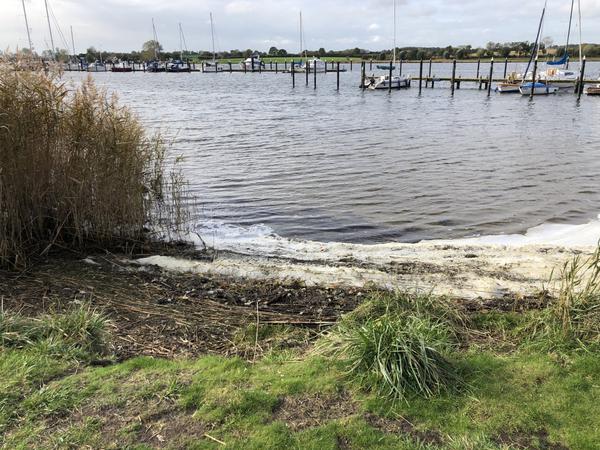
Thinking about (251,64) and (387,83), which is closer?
(387,83)

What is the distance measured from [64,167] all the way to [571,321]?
6832mm

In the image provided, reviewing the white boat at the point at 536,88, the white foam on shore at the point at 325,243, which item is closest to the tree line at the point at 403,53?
the white boat at the point at 536,88

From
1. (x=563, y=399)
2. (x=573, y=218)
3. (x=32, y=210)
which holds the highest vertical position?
(x=32, y=210)

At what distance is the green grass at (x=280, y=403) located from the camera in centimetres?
316

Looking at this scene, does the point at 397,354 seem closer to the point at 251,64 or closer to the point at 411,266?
the point at 411,266

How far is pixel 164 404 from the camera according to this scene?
11.5 ft

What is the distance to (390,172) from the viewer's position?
15812mm

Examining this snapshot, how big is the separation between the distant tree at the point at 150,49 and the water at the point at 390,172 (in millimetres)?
122327

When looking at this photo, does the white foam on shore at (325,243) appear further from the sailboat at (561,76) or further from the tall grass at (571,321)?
the sailboat at (561,76)

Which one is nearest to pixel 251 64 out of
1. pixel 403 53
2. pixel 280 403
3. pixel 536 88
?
pixel 403 53

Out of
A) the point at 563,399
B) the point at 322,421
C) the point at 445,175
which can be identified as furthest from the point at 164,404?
the point at 445,175

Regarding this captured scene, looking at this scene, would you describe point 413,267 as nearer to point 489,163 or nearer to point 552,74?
point 489,163

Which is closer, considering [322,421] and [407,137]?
[322,421]

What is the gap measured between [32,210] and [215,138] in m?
16.0
